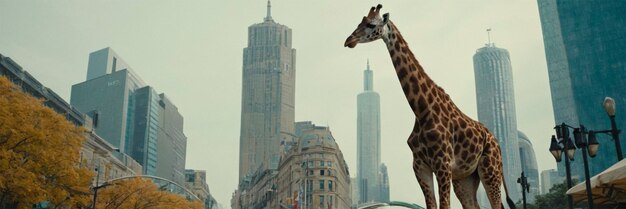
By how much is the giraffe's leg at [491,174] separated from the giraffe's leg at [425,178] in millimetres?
1120

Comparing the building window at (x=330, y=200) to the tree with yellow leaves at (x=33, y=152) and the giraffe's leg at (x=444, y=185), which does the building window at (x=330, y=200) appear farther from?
the giraffe's leg at (x=444, y=185)

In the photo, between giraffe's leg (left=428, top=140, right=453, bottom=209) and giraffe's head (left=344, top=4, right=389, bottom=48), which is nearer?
giraffe's leg (left=428, top=140, right=453, bottom=209)

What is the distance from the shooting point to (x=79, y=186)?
36656 millimetres

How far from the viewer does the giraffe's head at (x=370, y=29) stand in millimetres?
10328

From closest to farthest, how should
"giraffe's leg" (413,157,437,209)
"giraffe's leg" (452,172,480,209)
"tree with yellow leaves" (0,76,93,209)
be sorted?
"giraffe's leg" (413,157,437,209), "giraffe's leg" (452,172,480,209), "tree with yellow leaves" (0,76,93,209)

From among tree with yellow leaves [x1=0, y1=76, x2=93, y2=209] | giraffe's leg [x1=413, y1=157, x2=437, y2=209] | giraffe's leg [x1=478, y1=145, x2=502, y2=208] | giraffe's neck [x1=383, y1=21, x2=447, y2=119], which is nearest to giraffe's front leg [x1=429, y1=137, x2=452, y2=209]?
giraffe's leg [x1=413, y1=157, x2=437, y2=209]

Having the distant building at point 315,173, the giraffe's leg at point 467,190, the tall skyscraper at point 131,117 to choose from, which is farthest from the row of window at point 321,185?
the giraffe's leg at point 467,190

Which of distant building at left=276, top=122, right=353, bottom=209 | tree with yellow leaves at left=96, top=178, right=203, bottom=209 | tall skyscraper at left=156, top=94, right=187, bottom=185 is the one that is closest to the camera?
tree with yellow leaves at left=96, top=178, right=203, bottom=209

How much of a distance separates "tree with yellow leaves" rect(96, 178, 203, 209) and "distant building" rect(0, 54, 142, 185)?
14.4ft

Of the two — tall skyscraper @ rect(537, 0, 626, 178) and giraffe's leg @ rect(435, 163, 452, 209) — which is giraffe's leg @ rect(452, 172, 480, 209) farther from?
tall skyscraper @ rect(537, 0, 626, 178)

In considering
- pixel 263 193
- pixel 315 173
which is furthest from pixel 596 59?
pixel 263 193

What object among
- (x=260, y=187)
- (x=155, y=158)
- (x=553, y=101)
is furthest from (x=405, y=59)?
(x=155, y=158)

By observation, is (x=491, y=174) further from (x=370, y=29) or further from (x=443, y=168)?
(x=370, y=29)

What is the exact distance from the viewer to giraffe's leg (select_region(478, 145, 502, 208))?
1091 centimetres
